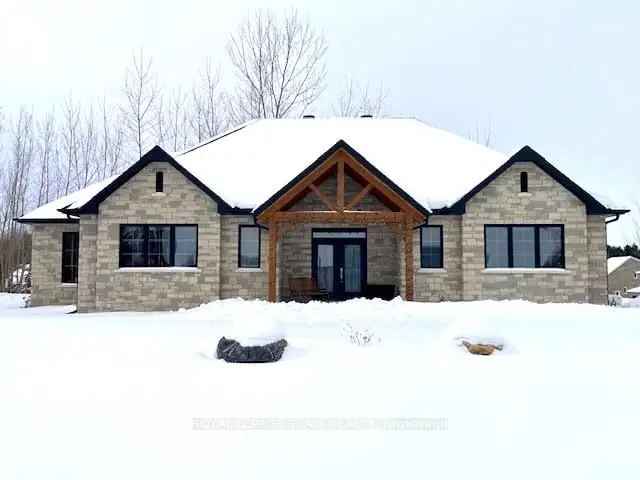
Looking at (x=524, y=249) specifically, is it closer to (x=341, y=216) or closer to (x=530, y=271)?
(x=530, y=271)

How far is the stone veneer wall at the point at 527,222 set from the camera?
16484 millimetres

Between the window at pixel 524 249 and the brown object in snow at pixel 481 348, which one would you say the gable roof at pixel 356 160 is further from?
the brown object in snow at pixel 481 348

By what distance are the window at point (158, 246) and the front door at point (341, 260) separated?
412cm

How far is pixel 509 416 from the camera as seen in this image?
20.6ft

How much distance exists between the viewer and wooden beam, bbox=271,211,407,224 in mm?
15055

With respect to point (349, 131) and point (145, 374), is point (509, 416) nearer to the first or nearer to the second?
point (145, 374)

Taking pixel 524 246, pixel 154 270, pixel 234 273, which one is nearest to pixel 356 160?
pixel 234 273

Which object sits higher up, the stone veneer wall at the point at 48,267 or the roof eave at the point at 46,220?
the roof eave at the point at 46,220

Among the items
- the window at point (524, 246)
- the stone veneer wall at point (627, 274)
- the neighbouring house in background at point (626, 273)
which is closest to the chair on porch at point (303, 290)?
the window at point (524, 246)

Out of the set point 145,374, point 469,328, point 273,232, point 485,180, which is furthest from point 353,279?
point 145,374

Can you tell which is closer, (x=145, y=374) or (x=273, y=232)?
(x=145, y=374)

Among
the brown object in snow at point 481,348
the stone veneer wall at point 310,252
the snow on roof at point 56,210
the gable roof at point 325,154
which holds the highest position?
the gable roof at point 325,154

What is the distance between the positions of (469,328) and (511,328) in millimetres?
2638

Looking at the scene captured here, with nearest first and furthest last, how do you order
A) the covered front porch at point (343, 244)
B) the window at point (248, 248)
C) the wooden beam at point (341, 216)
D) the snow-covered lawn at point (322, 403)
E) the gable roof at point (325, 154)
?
1. the snow-covered lawn at point (322, 403)
2. the wooden beam at point (341, 216)
3. the covered front porch at point (343, 244)
4. the gable roof at point (325, 154)
5. the window at point (248, 248)
